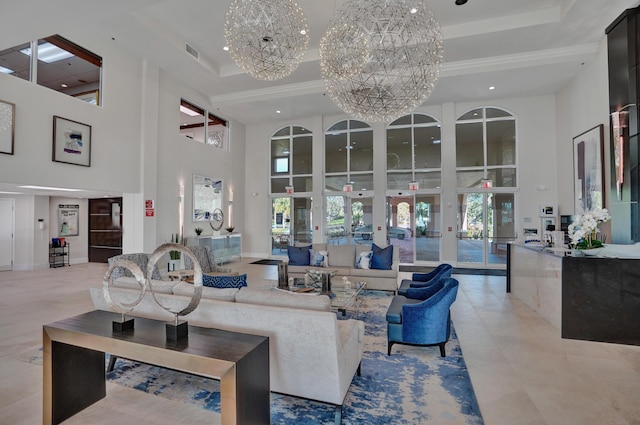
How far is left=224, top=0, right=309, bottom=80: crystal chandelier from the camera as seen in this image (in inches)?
142

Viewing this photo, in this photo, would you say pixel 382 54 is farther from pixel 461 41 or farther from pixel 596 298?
pixel 461 41

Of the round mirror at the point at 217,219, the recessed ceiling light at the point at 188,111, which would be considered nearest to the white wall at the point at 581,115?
the round mirror at the point at 217,219

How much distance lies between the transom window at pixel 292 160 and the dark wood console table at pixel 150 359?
9627 millimetres

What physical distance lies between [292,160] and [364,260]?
21.8 ft

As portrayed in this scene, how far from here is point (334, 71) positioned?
12.4 feet

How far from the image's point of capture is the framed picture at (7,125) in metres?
5.18

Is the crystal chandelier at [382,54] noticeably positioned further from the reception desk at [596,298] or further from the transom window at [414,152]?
the transom window at [414,152]

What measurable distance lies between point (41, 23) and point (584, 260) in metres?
6.44

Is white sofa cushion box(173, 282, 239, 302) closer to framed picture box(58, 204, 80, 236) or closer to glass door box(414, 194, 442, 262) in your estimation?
glass door box(414, 194, 442, 262)

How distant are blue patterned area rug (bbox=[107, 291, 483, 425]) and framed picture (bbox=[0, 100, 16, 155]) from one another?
449 cm

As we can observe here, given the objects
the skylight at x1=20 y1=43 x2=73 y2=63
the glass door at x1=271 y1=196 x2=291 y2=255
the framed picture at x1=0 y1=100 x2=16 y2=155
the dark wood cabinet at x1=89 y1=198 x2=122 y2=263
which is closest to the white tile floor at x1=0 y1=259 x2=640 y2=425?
the framed picture at x1=0 y1=100 x2=16 y2=155

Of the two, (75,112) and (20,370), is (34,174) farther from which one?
(20,370)

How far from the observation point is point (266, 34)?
148 inches

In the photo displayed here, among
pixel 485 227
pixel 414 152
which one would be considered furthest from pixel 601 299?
pixel 414 152
